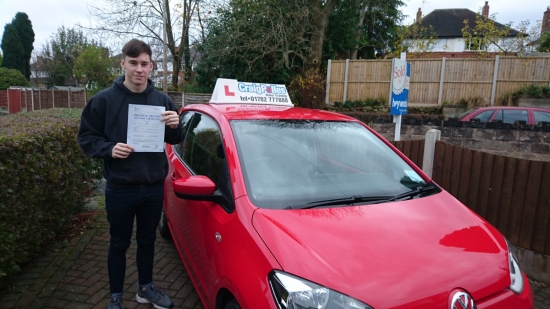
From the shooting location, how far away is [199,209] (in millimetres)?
2727

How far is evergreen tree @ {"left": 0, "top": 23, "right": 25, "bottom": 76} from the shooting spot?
44.7 meters

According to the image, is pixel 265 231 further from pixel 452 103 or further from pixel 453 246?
pixel 452 103

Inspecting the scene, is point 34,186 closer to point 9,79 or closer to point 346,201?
point 346,201

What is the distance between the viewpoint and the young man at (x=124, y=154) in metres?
2.60

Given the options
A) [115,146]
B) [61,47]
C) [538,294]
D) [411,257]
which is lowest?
[538,294]

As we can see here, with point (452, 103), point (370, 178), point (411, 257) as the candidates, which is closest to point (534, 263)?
point (370, 178)

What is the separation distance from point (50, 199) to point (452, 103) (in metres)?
14.1

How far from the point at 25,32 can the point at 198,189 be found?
56.0m

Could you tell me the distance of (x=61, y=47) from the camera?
4606cm

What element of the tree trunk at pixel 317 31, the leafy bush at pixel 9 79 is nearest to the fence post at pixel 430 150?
the tree trunk at pixel 317 31

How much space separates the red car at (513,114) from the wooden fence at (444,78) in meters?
4.98

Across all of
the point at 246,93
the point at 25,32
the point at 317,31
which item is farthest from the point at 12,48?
the point at 246,93

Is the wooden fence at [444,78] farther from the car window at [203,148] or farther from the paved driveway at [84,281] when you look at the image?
the car window at [203,148]

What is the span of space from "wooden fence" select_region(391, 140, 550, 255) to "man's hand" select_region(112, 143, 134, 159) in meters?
3.55
